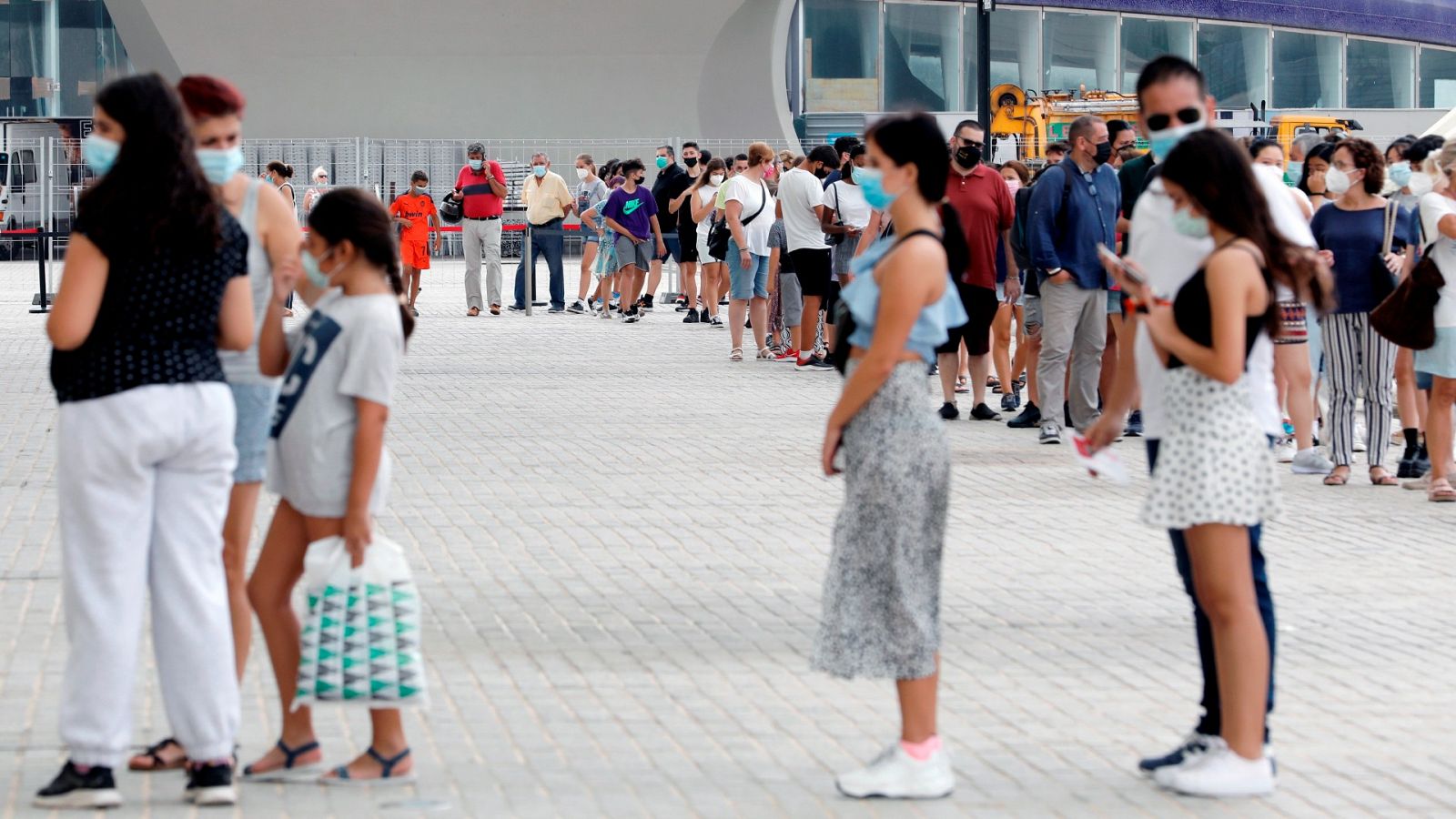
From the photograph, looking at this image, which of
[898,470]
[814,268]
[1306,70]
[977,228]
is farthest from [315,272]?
[1306,70]

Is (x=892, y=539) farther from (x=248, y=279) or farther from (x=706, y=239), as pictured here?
(x=706, y=239)

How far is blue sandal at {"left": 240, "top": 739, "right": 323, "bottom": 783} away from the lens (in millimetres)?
5137

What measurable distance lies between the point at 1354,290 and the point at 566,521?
14.4ft

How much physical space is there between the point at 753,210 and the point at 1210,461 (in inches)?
515

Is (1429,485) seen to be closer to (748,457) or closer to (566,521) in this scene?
(748,457)

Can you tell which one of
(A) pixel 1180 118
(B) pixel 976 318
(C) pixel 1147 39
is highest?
(C) pixel 1147 39

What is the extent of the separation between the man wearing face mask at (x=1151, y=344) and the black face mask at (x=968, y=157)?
7388 millimetres

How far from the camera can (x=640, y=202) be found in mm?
22312

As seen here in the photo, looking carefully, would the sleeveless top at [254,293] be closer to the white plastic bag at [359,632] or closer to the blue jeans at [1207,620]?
the white plastic bag at [359,632]

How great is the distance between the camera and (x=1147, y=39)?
49031 millimetres

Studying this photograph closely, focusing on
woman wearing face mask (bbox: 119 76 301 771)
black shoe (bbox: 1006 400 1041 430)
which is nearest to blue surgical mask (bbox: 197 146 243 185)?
woman wearing face mask (bbox: 119 76 301 771)

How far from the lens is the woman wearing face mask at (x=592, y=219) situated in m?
24.3

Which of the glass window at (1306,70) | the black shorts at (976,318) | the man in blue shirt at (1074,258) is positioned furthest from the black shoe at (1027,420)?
the glass window at (1306,70)

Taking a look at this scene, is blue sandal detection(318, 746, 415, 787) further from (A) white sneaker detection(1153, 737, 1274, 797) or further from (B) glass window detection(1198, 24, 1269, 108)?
(B) glass window detection(1198, 24, 1269, 108)
